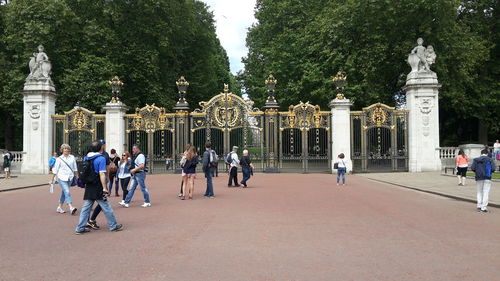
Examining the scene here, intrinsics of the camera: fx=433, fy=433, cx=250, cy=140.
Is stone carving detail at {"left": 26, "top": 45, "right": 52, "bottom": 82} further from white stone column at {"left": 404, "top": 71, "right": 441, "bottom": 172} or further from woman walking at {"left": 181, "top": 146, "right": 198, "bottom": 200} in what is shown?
white stone column at {"left": 404, "top": 71, "right": 441, "bottom": 172}

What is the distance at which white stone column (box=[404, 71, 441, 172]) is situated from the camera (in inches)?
916

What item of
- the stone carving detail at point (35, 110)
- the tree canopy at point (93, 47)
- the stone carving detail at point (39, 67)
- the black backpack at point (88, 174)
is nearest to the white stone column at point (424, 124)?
the tree canopy at point (93, 47)

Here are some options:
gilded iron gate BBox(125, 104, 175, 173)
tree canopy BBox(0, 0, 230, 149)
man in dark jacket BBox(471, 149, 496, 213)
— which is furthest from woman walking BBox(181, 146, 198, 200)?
tree canopy BBox(0, 0, 230, 149)

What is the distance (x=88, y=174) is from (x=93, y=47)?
23.6m

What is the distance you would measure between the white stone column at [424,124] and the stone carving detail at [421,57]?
0.44 meters

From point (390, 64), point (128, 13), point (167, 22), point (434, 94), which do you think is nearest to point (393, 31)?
point (390, 64)

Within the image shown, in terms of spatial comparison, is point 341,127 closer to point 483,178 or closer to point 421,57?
point 421,57

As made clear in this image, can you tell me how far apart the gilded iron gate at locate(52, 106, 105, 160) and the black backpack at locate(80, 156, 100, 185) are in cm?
1775

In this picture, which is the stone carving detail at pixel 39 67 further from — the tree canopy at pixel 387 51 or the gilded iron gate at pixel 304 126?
the tree canopy at pixel 387 51

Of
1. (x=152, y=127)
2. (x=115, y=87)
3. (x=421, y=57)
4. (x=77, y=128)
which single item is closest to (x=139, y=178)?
(x=152, y=127)

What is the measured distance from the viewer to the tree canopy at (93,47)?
2767 cm

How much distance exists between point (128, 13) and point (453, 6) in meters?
21.4

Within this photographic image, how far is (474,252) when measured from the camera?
6438mm

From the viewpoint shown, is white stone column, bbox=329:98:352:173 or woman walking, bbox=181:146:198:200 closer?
woman walking, bbox=181:146:198:200
